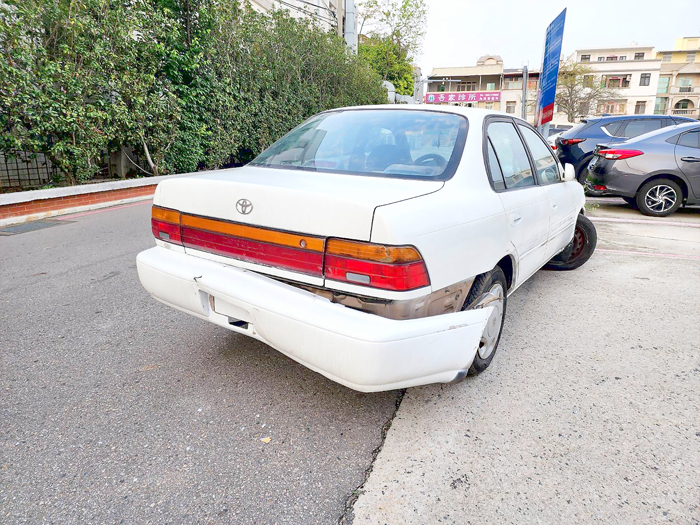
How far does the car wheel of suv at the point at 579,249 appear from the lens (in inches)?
193

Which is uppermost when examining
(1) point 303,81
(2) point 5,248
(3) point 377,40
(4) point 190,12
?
(3) point 377,40

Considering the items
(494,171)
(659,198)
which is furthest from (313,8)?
(494,171)

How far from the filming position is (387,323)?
78.1 inches

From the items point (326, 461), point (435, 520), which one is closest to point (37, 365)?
point (326, 461)

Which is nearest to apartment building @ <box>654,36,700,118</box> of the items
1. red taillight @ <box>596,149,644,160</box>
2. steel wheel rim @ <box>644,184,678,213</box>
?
steel wheel rim @ <box>644,184,678,213</box>

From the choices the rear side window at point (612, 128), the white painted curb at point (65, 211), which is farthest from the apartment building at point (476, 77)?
the white painted curb at point (65, 211)

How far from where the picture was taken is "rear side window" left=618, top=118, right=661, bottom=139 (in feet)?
32.2

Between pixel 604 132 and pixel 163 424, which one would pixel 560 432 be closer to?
pixel 163 424

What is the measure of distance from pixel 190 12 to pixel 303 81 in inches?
217

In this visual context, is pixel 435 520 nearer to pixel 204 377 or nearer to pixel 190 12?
pixel 204 377

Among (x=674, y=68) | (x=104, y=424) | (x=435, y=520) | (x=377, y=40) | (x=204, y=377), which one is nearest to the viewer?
(x=435, y=520)

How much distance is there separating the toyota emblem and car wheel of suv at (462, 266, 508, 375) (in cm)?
118

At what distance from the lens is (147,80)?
942 centimetres

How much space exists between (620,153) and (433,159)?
6951 mm
